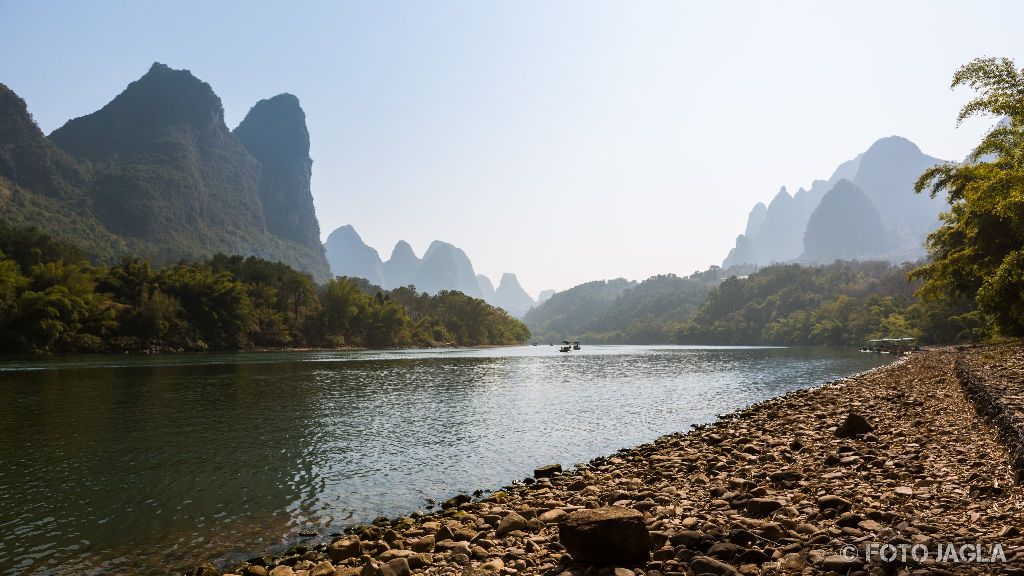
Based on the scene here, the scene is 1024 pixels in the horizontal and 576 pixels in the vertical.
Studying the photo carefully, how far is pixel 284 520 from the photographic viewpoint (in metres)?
13.7

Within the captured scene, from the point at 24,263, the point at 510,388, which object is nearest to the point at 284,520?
the point at 510,388

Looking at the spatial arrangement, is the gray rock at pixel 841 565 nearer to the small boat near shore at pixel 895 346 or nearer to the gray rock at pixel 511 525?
the gray rock at pixel 511 525

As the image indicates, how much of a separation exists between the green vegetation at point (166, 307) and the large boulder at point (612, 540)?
101 meters

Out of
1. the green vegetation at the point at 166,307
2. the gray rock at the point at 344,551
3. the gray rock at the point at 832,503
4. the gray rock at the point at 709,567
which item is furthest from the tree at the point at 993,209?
the green vegetation at the point at 166,307

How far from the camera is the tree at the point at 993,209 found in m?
26.7

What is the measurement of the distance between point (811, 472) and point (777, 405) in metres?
18.5

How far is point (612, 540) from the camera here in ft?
26.2

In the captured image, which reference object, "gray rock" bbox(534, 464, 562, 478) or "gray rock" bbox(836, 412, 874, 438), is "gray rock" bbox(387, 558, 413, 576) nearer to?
"gray rock" bbox(534, 464, 562, 478)

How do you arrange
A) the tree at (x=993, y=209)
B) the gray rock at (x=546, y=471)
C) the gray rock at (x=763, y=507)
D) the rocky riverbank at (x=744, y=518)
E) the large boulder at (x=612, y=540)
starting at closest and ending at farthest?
the rocky riverbank at (x=744, y=518), the large boulder at (x=612, y=540), the gray rock at (x=763, y=507), the gray rock at (x=546, y=471), the tree at (x=993, y=209)

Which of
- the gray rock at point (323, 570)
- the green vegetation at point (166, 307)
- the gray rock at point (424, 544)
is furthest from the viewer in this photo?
the green vegetation at point (166, 307)

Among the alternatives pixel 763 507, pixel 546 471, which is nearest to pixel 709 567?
pixel 763 507

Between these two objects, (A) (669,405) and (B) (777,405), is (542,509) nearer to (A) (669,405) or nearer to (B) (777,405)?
(B) (777,405)

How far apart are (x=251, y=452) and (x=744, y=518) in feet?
62.2

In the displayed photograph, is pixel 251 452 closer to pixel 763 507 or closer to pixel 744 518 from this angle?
pixel 744 518
